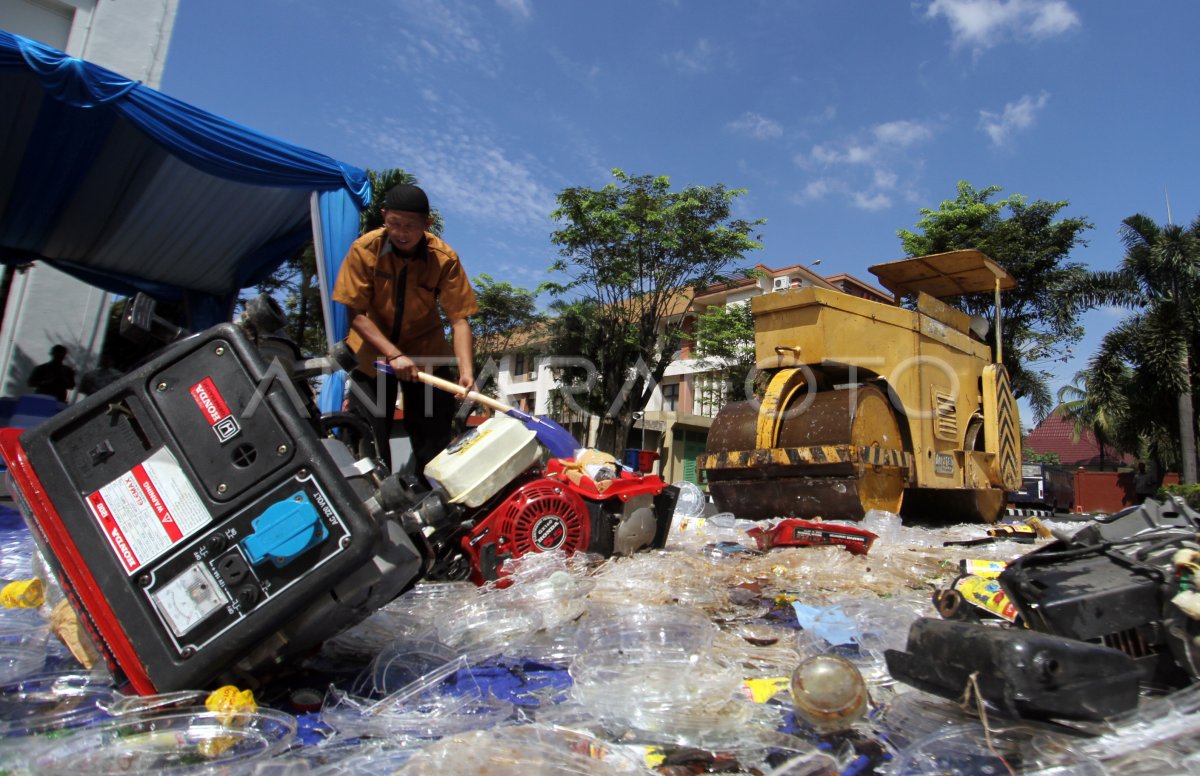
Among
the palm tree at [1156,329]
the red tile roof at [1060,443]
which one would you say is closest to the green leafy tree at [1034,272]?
the palm tree at [1156,329]

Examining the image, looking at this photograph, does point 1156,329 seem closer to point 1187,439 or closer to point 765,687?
point 1187,439

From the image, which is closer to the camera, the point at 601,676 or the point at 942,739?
the point at 942,739

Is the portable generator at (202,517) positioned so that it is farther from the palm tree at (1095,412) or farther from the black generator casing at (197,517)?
the palm tree at (1095,412)

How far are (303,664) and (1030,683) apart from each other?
162 cm

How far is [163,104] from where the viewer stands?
5.24 metres

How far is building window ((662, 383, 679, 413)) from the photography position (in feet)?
122

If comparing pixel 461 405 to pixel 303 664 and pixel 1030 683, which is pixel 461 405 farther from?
pixel 1030 683

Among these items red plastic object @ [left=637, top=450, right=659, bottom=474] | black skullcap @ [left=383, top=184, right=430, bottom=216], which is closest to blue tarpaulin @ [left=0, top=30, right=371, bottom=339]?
black skullcap @ [left=383, top=184, right=430, bottom=216]

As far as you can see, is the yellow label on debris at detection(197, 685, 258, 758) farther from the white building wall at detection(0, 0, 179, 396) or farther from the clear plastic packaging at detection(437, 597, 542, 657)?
the white building wall at detection(0, 0, 179, 396)

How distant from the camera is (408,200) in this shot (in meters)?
2.98

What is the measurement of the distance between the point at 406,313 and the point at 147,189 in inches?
224

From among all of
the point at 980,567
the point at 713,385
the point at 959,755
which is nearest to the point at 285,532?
the point at 959,755

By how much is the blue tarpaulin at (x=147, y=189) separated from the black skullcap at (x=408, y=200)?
3.23 meters

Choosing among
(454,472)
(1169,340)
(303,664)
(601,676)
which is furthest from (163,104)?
(1169,340)
